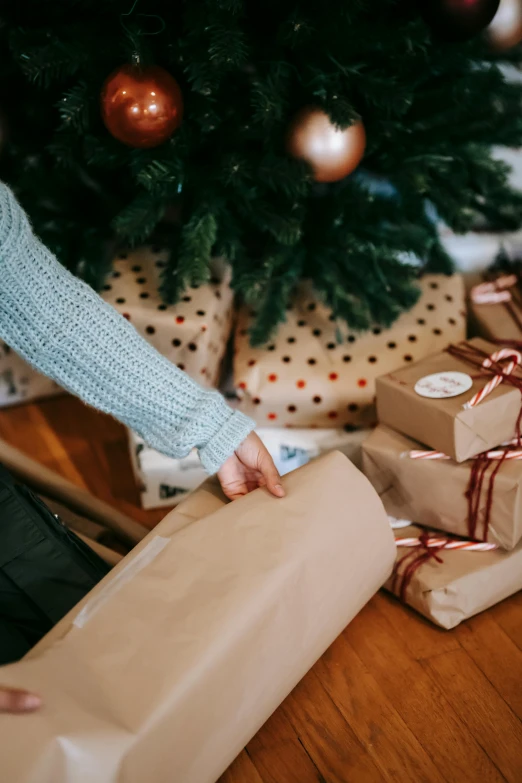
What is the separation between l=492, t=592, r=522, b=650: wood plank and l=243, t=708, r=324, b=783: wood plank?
0.34 m

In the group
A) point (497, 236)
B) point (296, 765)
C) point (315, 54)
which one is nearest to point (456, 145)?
point (315, 54)

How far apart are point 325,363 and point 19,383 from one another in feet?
2.32

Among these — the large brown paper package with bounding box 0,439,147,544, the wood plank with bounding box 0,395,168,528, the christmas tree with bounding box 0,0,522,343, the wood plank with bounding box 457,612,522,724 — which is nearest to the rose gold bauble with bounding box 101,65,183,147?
the christmas tree with bounding box 0,0,522,343

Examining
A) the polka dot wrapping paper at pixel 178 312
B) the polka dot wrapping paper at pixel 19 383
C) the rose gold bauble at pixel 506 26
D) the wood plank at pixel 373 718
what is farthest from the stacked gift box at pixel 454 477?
the polka dot wrapping paper at pixel 19 383

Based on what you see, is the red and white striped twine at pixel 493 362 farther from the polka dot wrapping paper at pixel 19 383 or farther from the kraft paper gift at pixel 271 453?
the polka dot wrapping paper at pixel 19 383

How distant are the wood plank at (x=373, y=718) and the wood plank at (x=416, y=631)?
0.08 m

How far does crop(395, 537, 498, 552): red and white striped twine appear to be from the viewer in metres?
0.99

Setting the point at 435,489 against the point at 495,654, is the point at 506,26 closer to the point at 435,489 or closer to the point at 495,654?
the point at 435,489

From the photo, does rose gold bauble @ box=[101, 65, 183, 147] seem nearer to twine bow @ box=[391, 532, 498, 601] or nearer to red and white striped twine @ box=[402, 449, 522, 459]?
red and white striped twine @ box=[402, 449, 522, 459]

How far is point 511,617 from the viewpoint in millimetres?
1006

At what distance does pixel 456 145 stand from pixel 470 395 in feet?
1.77

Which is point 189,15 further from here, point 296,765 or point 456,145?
point 296,765

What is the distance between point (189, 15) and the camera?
3.28ft

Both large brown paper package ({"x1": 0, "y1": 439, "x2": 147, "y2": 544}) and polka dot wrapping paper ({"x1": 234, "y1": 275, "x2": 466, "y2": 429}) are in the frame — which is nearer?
large brown paper package ({"x1": 0, "y1": 439, "x2": 147, "y2": 544})
